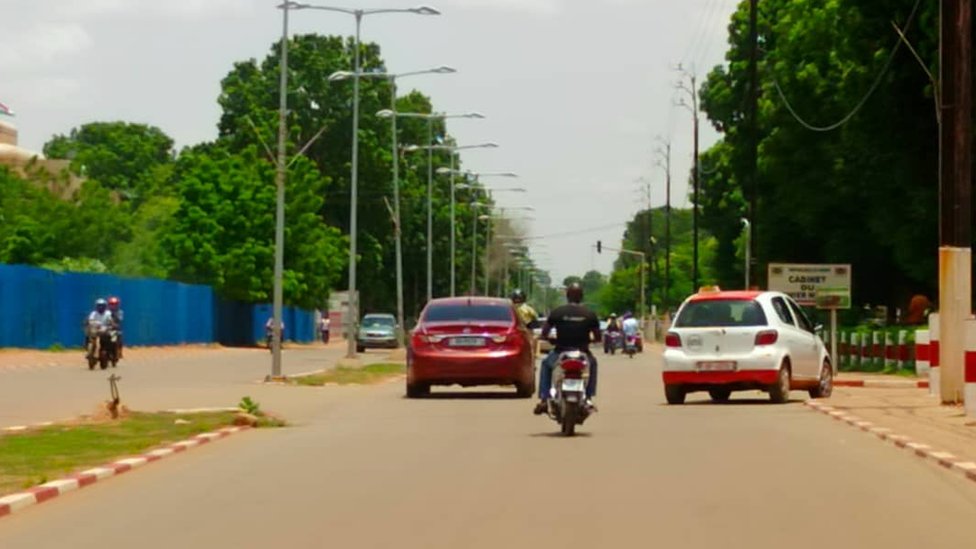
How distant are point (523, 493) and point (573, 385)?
6866mm

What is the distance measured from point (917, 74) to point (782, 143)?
1647 cm

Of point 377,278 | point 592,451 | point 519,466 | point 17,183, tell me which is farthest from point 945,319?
point 377,278

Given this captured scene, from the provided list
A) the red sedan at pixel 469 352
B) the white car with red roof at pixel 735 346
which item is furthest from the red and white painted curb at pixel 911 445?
the red sedan at pixel 469 352

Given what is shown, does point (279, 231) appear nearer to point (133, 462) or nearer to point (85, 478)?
point (133, 462)

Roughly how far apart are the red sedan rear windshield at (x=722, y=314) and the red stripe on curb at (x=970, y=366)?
5.11 metres

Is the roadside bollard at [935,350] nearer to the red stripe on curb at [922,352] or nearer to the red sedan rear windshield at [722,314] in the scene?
the red sedan rear windshield at [722,314]

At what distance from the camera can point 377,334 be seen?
8325 cm

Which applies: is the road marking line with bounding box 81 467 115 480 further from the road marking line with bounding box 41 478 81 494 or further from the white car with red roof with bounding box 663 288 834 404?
the white car with red roof with bounding box 663 288 834 404

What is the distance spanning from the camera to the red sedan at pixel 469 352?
31578mm

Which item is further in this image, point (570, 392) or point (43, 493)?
point (570, 392)

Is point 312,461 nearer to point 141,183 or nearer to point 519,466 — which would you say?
point 519,466

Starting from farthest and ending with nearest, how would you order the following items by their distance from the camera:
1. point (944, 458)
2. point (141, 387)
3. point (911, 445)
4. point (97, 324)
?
point (97, 324) → point (141, 387) → point (911, 445) → point (944, 458)

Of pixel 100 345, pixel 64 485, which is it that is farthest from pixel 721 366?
pixel 100 345

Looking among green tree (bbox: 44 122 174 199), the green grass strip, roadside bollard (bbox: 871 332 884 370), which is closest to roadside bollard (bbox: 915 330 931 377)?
roadside bollard (bbox: 871 332 884 370)
